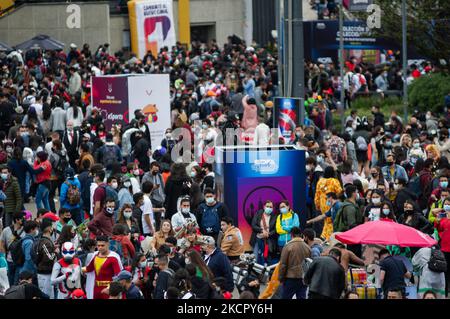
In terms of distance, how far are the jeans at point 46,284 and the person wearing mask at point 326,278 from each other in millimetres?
3285

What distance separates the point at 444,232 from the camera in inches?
706

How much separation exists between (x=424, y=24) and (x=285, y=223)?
1707 cm

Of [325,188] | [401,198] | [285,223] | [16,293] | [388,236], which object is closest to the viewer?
[16,293]

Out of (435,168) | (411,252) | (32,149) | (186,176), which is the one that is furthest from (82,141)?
(411,252)

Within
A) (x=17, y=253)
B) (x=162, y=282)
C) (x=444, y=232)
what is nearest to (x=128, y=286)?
(x=162, y=282)

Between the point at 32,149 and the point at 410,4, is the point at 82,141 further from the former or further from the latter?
the point at 410,4

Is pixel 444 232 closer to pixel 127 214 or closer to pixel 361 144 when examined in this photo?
pixel 127 214

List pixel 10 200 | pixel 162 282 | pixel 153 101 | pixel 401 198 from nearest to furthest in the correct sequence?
pixel 162 282 < pixel 401 198 < pixel 10 200 < pixel 153 101

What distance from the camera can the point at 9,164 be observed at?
23.6 m

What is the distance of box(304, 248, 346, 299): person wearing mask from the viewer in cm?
1534

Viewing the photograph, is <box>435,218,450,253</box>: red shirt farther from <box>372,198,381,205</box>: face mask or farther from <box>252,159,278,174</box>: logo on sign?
<box>252,159,278,174</box>: logo on sign

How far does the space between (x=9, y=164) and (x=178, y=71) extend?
15.1 metres

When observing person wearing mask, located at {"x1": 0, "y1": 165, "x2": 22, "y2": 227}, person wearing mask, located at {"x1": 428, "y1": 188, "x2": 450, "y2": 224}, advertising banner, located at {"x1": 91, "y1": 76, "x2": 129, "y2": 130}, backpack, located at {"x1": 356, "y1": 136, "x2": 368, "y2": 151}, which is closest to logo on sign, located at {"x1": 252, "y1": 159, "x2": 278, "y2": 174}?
person wearing mask, located at {"x1": 428, "y1": 188, "x2": 450, "y2": 224}

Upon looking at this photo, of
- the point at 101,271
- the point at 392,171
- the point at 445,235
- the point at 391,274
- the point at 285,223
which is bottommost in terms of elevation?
the point at 391,274
